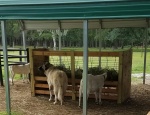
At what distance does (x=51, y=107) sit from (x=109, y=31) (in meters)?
16.3

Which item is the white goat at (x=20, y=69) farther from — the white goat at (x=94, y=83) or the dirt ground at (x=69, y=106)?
the white goat at (x=94, y=83)

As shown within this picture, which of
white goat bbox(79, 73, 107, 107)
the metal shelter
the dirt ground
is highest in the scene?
the metal shelter

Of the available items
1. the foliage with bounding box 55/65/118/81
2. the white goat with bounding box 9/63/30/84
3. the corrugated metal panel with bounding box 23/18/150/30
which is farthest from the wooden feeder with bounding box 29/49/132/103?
the corrugated metal panel with bounding box 23/18/150/30

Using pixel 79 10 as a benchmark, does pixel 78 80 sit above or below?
below

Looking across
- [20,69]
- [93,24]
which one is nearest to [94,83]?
[93,24]

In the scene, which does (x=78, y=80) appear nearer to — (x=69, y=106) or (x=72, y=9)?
(x=69, y=106)

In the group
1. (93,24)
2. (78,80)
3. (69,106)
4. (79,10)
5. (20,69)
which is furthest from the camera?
(93,24)

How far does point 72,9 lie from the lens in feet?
13.7

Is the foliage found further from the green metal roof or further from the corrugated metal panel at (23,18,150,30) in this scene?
the green metal roof

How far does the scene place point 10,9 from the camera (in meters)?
4.64

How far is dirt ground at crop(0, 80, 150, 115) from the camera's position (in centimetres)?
604

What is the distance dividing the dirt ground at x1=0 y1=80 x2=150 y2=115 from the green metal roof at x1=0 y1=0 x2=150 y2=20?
2566mm

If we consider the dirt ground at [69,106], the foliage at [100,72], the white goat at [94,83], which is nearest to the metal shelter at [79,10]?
the dirt ground at [69,106]

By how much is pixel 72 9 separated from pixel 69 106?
3.14 m
